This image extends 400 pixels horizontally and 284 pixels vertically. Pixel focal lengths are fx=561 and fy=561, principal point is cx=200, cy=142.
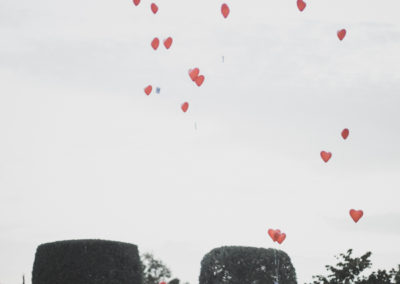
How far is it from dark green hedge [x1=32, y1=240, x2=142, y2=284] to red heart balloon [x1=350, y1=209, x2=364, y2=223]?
17.6 feet

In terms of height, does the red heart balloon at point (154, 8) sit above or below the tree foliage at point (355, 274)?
above

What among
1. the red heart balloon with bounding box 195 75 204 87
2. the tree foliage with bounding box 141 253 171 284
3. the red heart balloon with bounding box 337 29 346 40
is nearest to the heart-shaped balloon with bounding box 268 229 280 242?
the red heart balloon with bounding box 195 75 204 87

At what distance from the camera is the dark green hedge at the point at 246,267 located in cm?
1274

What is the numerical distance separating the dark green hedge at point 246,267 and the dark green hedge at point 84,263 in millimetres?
1972

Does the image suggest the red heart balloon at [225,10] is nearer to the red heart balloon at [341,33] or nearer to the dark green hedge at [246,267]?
the red heart balloon at [341,33]

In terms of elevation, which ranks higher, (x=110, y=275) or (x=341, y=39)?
(x=341, y=39)

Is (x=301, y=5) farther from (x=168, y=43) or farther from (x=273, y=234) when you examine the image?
(x=273, y=234)

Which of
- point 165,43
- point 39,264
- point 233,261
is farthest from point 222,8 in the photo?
point 39,264

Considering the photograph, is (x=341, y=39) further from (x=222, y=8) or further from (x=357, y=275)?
(x=357, y=275)

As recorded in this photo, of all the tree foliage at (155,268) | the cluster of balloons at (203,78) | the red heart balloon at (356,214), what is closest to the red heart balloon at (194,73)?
the cluster of balloons at (203,78)

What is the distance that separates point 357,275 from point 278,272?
5525 mm

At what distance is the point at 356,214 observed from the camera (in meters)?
13.0

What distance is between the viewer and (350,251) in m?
17.6

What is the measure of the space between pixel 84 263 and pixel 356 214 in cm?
639
